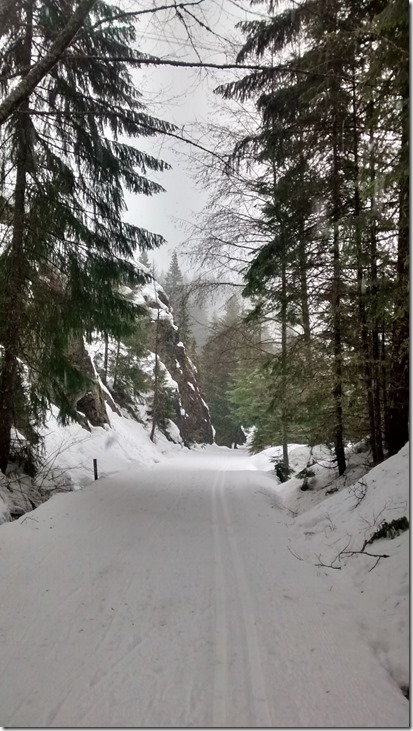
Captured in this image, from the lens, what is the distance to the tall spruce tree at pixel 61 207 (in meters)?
6.26

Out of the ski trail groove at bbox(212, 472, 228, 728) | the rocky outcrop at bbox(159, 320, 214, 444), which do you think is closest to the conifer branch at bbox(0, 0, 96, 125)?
the ski trail groove at bbox(212, 472, 228, 728)

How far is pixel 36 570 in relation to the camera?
4.16m

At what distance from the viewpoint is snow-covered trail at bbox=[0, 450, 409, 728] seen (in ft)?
7.51

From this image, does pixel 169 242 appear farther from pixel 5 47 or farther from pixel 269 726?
pixel 269 726

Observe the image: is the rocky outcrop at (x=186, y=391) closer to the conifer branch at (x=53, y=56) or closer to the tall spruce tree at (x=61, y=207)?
the tall spruce tree at (x=61, y=207)

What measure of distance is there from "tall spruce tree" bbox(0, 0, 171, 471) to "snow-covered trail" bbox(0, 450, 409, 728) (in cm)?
284

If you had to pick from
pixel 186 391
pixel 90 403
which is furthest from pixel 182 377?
pixel 90 403

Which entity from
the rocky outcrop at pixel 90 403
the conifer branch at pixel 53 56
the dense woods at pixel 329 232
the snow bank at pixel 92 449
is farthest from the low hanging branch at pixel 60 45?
the rocky outcrop at pixel 90 403

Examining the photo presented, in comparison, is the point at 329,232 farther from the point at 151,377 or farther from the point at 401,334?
the point at 151,377

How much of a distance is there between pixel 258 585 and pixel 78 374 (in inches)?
207

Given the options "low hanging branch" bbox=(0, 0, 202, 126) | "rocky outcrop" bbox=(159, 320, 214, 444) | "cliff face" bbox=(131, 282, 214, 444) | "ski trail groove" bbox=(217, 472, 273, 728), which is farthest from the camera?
"rocky outcrop" bbox=(159, 320, 214, 444)

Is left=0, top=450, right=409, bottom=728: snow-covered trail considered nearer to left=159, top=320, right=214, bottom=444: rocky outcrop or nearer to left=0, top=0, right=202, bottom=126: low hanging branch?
left=0, top=0, right=202, bottom=126: low hanging branch

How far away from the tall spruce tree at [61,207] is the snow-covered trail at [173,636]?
2837mm

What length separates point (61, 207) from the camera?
6.70 m
